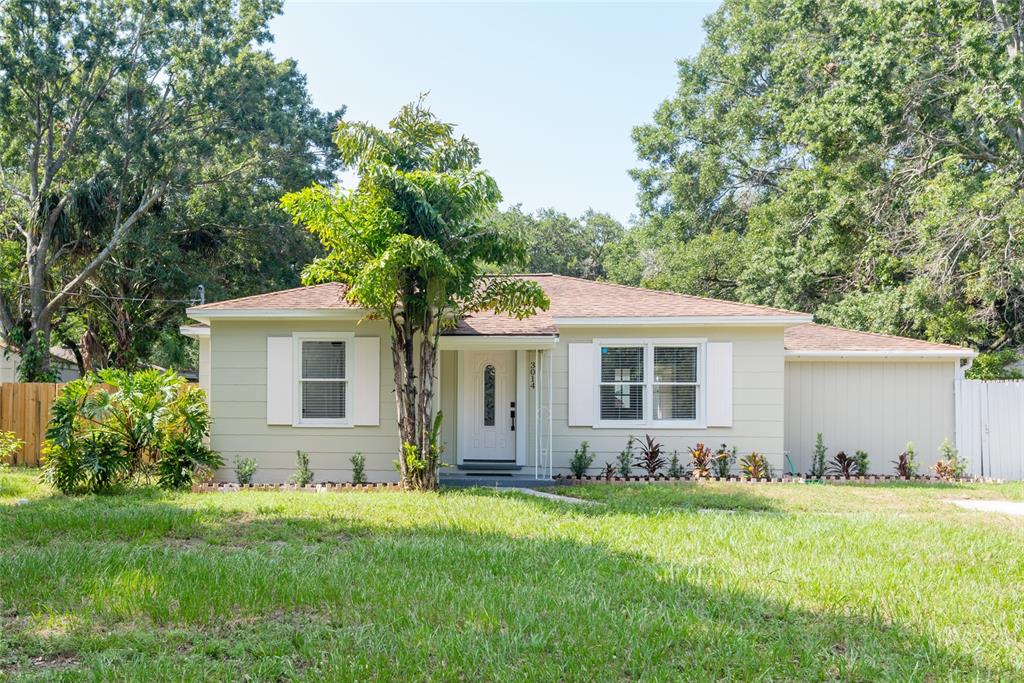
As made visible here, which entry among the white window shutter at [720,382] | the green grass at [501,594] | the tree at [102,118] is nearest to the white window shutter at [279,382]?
the green grass at [501,594]

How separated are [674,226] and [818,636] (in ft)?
84.5

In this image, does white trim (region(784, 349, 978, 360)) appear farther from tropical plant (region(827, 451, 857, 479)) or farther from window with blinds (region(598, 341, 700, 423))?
window with blinds (region(598, 341, 700, 423))

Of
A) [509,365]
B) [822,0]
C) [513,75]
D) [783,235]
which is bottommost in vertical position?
[509,365]

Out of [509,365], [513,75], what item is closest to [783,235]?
[513,75]

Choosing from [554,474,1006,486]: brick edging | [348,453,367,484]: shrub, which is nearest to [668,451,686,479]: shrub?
[554,474,1006,486]: brick edging

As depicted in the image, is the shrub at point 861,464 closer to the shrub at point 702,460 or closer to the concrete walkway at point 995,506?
the shrub at point 702,460

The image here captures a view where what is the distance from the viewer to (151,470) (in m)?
10.9

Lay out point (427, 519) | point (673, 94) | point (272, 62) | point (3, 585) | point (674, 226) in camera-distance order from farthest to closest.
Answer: point (673, 94) → point (674, 226) → point (272, 62) → point (427, 519) → point (3, 585)

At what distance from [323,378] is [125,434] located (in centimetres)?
294

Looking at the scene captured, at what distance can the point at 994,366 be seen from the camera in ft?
56.1

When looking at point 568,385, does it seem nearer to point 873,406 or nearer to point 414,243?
point 414,243

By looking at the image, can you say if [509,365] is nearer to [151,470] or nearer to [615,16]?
[151,470]

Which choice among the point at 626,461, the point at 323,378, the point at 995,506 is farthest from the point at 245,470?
the point at 995,506

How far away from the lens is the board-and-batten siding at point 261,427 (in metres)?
12.2
